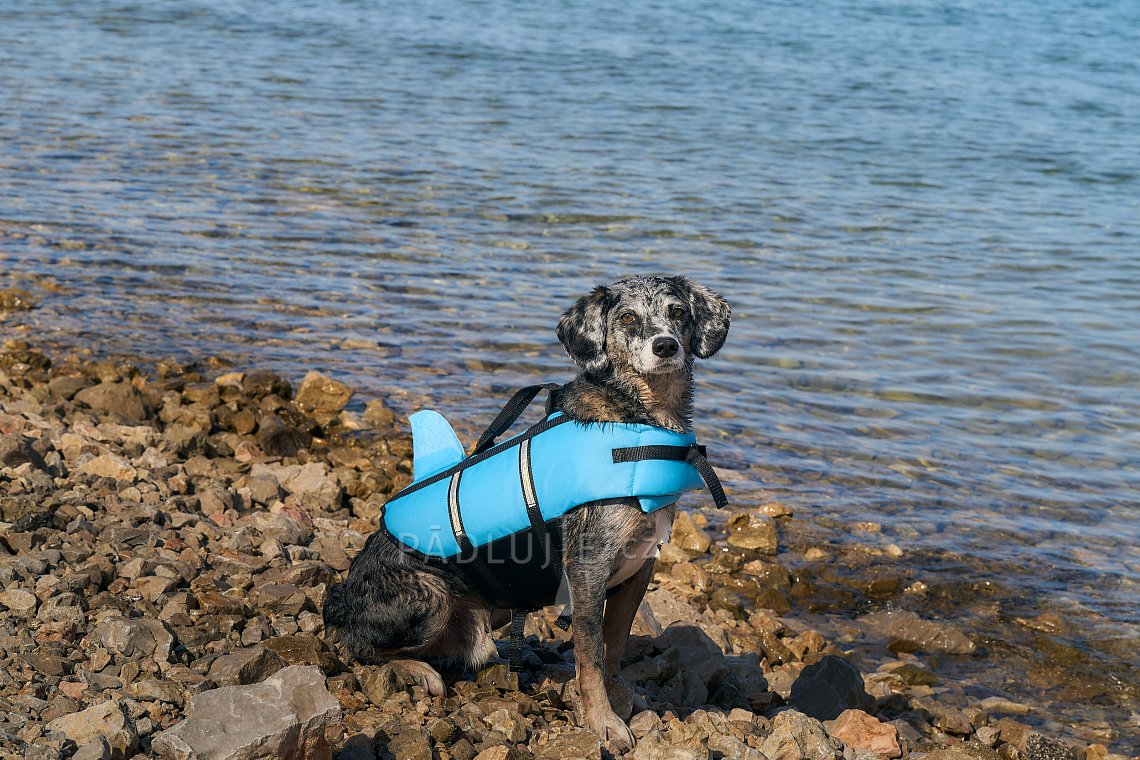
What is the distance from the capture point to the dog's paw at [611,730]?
4738mm

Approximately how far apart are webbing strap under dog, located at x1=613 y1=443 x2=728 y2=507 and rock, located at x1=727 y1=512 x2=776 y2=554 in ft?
9.18

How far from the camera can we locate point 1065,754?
5.52 m

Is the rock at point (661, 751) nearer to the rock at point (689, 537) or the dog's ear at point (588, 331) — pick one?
the dog's ear at point (588, 331)

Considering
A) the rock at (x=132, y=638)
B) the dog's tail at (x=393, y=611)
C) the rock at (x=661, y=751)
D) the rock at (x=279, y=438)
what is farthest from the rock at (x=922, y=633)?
the rock at (x=132, y=638)

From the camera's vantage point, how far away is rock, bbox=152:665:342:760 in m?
3.70

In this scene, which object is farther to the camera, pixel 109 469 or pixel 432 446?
pixel 109 469

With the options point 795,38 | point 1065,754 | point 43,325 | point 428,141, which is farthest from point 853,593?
point 795,38

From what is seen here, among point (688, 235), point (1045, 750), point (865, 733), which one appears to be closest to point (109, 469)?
point (865, 733)

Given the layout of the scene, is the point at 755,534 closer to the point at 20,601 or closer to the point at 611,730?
the point at 611,730

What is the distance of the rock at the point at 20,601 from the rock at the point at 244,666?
85cm

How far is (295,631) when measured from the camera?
5.38 metres

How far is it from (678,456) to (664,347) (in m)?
0.46

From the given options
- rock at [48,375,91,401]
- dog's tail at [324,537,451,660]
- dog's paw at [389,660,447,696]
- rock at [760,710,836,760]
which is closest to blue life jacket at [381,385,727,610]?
dog's tail at [324,537,451,660]

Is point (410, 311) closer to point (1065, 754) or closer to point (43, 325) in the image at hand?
point (43, 325)
